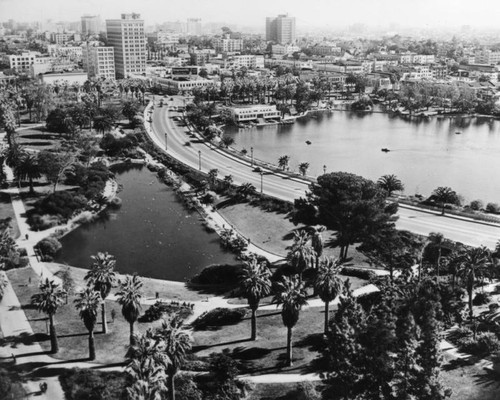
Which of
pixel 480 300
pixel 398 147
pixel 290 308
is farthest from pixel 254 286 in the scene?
pixel 398 147

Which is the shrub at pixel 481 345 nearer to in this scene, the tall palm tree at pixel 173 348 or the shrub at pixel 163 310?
the tall palm tree at pixel 173 348

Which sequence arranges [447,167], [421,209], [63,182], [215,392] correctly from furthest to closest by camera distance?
[447,167] < [63,182] < [421,209] < [215,392]

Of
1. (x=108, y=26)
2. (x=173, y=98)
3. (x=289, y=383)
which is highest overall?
(x=108, y=26)

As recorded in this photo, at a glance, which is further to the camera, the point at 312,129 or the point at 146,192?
the point at 312,129

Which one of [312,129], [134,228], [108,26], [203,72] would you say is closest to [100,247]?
[134,228]

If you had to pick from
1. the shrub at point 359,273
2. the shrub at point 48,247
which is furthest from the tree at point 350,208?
the shrub at point 48,247

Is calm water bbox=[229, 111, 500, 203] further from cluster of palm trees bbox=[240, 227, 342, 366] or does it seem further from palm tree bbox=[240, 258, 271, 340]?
palm tree bbox=[240, 258, 271, 340]

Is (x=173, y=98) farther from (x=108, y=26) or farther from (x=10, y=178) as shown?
(x=10, y=178)
